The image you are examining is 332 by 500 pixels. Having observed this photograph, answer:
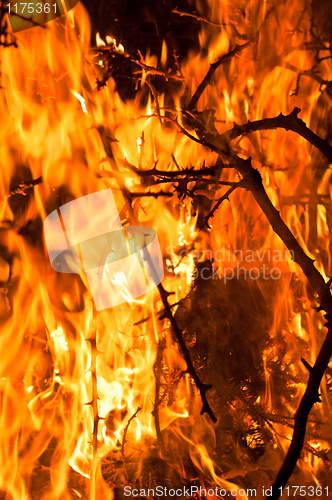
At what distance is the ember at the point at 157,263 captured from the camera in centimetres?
162

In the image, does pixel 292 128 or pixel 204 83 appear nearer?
pixel 292 128

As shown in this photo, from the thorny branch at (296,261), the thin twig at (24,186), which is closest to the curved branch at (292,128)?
the thorny branch at (296,261)

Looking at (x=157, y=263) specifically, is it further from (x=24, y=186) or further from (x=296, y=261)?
(x=296, y=261)

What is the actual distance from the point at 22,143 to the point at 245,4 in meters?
1.30

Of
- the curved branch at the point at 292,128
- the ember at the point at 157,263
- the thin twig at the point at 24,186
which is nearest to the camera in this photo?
the curved branch at the point at 292,128

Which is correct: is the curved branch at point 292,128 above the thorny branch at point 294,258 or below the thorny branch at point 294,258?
above

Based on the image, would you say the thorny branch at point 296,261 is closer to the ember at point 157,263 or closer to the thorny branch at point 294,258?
the thorny branch at point 294,258

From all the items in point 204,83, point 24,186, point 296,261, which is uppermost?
point 204,83

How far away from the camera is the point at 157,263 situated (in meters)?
1.81

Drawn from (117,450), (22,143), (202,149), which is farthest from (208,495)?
A: (22,143)

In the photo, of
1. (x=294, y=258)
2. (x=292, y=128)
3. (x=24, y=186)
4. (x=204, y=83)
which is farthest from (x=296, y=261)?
(x=24, y=186)

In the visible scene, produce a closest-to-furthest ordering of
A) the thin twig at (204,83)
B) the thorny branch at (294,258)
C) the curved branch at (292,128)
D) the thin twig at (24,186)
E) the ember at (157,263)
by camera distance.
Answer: the thorny branch at (294,258) → the curved branch at (292,128) → the thin twig at (204,83) → the ember at (157,263) → the thin twig at (24,186)

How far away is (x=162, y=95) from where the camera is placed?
2.02 meters

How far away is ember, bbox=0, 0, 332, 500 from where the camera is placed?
162 centimetres
